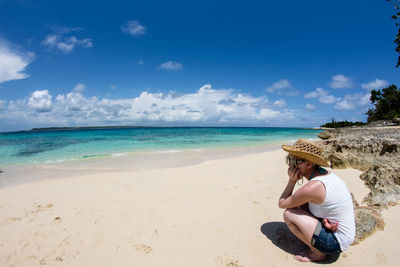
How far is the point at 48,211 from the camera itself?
4004 mm

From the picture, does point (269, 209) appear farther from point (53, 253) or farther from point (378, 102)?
point (378, 102)

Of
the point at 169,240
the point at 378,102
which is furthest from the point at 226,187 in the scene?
the point at 378,102

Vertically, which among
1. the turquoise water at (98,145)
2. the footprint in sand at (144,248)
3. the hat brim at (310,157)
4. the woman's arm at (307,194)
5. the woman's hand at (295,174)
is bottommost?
the footprint in sand at (144,248)

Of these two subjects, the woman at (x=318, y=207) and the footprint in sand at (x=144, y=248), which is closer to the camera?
the woman at (x=318, y=207)

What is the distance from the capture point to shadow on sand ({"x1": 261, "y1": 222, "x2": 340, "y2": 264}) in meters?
2.70

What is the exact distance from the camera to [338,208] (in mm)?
2250

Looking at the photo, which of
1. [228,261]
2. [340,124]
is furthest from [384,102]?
[228,261]

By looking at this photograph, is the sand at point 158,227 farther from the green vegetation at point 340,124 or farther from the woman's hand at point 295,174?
the green vegetation at point 340,124

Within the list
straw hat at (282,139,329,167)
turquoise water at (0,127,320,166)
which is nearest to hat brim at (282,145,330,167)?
straw hat at (282,139,329,167)

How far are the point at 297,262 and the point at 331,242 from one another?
0.50m

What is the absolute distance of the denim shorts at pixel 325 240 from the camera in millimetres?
2326

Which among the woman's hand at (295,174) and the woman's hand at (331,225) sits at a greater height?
the woman's hand at (295,174)

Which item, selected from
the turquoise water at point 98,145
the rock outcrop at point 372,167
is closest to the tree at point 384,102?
the turquoise water at point 98,145

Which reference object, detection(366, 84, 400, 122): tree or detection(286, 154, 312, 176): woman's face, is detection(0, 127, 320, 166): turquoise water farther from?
detection(366, 84, 400, 122): tree
